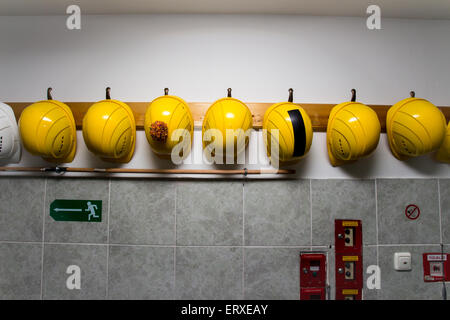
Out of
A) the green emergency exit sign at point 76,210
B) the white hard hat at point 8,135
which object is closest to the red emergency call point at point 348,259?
the green emergency exit sign at point 76,210

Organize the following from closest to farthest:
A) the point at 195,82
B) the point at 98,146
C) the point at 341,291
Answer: the point at 98,146 → the point at 341,291 → the point at 195,82

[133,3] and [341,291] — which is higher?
[133,3]

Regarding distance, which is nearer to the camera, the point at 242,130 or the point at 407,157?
the point at 242,130

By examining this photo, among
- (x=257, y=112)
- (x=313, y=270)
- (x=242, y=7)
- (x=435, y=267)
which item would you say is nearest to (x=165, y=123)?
(x=257, y=112)

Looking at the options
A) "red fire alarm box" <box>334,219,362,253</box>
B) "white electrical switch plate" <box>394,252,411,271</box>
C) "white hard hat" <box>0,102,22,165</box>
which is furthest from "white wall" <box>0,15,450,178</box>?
"white electrical switch plate" <box>394,252,411,271</box>

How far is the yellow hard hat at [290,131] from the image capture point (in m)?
1.23

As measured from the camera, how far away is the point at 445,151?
1.39m

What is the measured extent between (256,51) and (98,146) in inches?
42.2

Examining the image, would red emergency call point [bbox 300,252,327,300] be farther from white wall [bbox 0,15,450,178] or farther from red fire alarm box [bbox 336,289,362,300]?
white wall [bbox 0,15,450,178]

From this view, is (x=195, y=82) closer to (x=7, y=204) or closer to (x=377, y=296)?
(x=7, y=204)

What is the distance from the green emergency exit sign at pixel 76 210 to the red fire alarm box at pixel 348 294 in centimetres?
143

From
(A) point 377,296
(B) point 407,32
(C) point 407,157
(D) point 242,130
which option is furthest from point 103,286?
(B) point 407,32

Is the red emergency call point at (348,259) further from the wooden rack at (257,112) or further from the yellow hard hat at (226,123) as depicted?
the yellow hard hat at (226,123)

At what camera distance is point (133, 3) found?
4.79 feet
